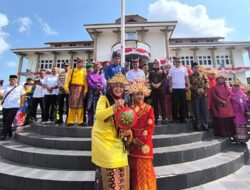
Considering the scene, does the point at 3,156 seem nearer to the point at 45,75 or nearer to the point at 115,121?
the point at 45,75

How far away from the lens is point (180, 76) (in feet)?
17.6

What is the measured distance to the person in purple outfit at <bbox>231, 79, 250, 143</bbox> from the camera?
533 centimetres

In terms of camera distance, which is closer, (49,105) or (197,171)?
(197,171)

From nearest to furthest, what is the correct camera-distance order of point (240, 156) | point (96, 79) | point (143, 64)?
point (240, 156) → point (96, 79) → point (143, 64)

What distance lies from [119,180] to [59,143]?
236 cm

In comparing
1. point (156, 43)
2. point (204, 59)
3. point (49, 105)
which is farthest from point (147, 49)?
point (49, 105)

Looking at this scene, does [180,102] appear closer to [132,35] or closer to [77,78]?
[77,78]

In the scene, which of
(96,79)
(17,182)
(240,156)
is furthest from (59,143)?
(240,156)

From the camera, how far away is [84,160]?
350 cm

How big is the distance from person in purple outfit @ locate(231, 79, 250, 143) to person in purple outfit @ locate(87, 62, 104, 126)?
3.84 m

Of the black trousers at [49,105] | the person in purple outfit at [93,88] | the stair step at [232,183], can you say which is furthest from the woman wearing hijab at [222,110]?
the black trousers at [49,105]

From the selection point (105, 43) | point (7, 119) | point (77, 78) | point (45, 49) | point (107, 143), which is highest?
point (45, 49)

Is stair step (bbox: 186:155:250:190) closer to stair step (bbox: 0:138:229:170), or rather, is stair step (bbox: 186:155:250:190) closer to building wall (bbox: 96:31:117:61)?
stair step (bbox: 0:138:229:170)

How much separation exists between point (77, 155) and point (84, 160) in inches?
6.8
